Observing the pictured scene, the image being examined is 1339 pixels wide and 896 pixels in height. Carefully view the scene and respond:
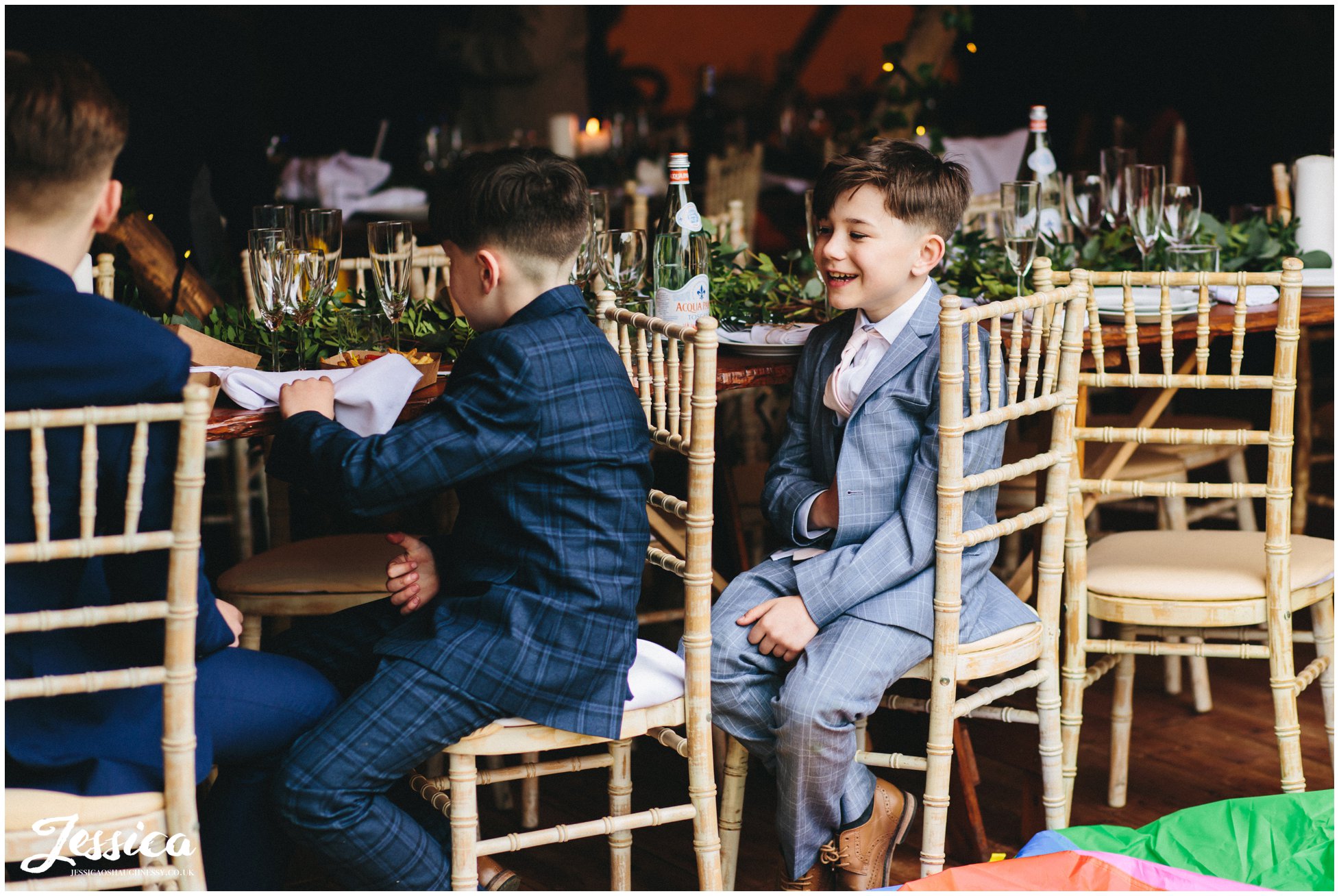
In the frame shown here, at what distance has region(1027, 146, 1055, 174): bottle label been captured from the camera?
10.2 feet

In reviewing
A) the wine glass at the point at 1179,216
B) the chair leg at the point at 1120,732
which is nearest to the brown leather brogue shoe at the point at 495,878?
the chair leg at the point at 1120,732

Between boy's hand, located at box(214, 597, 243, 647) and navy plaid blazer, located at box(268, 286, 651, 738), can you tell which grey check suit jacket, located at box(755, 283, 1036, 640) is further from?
boy's hand, located at box(214, 597, 243, 647)

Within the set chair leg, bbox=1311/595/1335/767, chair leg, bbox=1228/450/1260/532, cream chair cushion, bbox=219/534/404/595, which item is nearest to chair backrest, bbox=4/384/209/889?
cream chair cushion, bbox=219/534/404/595

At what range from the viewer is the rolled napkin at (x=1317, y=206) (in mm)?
2828

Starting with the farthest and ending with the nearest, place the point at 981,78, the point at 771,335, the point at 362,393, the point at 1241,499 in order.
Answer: the point at 981,78
the point at 1241,499
the point at 771,335
the point at 362,393

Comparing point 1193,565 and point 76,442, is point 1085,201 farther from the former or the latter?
point 76,442

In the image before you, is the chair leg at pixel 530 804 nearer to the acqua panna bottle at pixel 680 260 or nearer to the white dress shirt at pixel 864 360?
the white dress shirt at pixel 864 360

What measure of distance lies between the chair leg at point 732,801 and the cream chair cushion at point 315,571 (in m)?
0.59

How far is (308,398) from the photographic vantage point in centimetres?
171

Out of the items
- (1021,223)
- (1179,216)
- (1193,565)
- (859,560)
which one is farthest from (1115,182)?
(859,560)

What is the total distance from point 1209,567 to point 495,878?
1224 mm

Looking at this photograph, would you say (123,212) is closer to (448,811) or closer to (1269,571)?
(448,811)

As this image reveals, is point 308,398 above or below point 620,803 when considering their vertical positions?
above

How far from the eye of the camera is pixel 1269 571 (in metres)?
2.14
